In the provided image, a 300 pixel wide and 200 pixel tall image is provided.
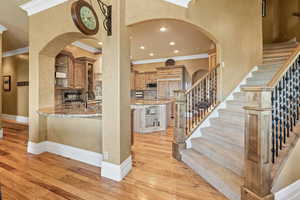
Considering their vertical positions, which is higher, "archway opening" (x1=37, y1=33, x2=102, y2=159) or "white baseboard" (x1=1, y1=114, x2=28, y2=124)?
"archway opening" (x1=37, y1=33, x2=102, y2=159)

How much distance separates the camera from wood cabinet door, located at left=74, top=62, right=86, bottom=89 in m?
5.45

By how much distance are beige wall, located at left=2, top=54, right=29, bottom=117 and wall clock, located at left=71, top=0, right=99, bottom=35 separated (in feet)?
17.9

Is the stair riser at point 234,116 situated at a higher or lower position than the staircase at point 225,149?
higher

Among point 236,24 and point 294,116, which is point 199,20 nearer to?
point 236,24

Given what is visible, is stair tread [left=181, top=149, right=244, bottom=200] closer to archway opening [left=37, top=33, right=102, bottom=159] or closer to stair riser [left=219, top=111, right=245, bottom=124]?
stair riser [left=219, top=111, right=245, bottom=124]

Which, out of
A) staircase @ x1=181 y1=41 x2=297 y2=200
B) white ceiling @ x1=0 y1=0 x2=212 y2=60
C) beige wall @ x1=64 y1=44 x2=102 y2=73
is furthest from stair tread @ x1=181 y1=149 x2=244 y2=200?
beige wall @ x1=64 y1=44 x2=102 y2=73

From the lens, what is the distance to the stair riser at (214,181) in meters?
1.80

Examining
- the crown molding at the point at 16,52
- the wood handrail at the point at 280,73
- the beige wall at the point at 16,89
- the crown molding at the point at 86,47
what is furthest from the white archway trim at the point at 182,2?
the beige wall at the point at 16,89

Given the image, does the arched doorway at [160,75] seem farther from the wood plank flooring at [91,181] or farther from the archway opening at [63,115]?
the archway opening at [63,115]

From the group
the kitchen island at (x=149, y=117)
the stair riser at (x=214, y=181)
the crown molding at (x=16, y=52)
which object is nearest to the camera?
the stair riser at (x=214, y=181)

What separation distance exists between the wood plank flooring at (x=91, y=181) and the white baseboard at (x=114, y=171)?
0.07 m

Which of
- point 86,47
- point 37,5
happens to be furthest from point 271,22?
point 37,5

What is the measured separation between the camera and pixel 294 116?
6.31ft

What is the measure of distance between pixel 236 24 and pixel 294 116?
2.71m
